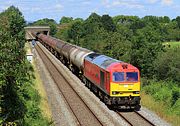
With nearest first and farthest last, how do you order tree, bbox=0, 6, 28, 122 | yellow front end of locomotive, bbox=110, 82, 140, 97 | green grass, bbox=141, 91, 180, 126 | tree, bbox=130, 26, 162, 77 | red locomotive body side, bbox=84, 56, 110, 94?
tree, bbox=0, 6, 28, 122 → green grass, bbox=141, 91, 180, 126 → yellow front end of locomotive, bbox=110, 82, 140, 97 → red locomotive body side, bbox=84, 56, 110, 94 → tree, bbox=130, 26, 162, 77

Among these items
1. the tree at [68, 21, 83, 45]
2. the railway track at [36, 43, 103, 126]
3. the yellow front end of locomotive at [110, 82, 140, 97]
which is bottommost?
the railway track at [36, 43, 103, 126]

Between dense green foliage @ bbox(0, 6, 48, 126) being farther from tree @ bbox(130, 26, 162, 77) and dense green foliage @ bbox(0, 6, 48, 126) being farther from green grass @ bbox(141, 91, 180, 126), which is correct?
tree @ bbox(130, 26, 162, 77)

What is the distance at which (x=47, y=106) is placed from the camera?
26422 millimetres

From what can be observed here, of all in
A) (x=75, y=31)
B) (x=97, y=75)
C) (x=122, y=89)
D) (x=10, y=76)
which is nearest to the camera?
(x=10, y=76)

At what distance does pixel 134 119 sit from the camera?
878 inches

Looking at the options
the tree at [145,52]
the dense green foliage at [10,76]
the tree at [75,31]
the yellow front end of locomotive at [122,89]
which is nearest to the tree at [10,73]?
the dense green foliage at [10,76]

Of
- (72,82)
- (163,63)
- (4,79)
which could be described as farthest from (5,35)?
(163,63)

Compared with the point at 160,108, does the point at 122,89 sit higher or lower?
higher

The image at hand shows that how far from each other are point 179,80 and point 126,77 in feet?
99.8

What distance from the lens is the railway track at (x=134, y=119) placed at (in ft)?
69.3

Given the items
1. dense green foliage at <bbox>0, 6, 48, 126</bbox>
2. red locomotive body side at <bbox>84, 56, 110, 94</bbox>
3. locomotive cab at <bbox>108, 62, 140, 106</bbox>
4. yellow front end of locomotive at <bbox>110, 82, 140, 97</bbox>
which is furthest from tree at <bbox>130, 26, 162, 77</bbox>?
dense green foliage at <bbox>0, 6, 48, 126</bbox>

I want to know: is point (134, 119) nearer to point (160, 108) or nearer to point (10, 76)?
point (160, 108)

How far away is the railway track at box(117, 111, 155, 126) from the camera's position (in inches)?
832

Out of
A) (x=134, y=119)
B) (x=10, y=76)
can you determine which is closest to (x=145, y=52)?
(x=134, y=119)
